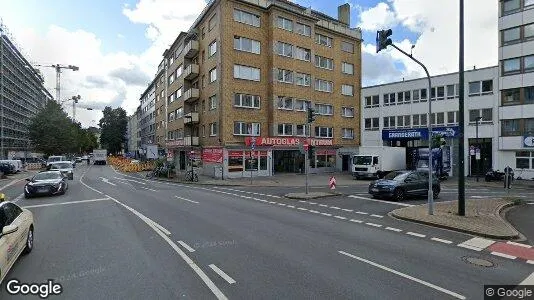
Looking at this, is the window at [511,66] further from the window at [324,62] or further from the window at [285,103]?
the window at [285,103]

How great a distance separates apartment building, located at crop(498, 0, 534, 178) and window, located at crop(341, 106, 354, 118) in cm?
1600

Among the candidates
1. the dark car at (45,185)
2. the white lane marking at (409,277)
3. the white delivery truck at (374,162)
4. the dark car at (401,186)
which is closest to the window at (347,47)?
the white delivery truck at (374,162)

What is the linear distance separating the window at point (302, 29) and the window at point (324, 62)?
3.04m

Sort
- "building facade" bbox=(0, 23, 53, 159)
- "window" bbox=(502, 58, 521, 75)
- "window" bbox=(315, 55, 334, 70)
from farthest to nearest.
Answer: "building facade" bbox=(0, 23, 53, 159)
"window" bbox=(315, 55, 334, 70)
"window" bbox=(502, 58, 521, 75)

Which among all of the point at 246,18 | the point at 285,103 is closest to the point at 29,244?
the point at 285,103

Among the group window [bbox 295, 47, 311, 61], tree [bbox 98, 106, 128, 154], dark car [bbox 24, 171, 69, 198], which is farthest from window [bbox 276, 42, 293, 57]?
tree [bbox 98, 106, 128, 154]

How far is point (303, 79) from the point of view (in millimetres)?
39719

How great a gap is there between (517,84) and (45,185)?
4114 cm

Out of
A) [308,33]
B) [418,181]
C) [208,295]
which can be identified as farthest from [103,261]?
[308,33]

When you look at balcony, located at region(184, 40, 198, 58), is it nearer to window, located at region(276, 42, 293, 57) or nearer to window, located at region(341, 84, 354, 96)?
window, located at region(276, 42, 293, 57)

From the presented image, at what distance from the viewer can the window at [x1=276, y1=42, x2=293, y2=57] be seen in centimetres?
3716

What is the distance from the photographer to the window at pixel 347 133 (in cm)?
4493

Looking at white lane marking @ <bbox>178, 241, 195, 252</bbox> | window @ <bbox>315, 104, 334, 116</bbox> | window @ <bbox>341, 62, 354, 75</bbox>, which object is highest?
window @ <bbox>341, 62, 354, 75</bbox>

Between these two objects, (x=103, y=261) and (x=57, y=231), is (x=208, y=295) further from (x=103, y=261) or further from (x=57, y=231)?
(x=57, y=231)
